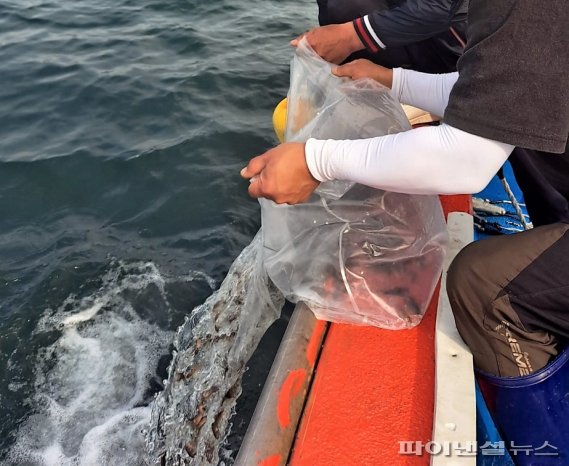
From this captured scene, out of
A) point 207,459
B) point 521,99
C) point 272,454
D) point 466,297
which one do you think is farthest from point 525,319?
point 207,459

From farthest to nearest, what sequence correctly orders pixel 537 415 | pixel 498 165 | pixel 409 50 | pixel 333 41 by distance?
pixel 409 50
pixel 333 41
pixel 537 415
pixel 498 165

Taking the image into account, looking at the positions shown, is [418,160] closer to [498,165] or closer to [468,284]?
[498,165]

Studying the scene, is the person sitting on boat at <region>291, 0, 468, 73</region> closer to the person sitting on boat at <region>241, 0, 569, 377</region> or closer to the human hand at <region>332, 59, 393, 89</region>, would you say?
the human hand at <region>332, 59, 393, 89</region>

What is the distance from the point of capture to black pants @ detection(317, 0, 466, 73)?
2770 millimetres

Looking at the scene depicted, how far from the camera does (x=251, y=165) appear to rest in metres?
1.53

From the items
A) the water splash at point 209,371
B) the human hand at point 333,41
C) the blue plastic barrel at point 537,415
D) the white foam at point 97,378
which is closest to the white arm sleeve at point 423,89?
the human hand at point 333,41

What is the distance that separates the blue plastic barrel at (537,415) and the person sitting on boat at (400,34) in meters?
1.54

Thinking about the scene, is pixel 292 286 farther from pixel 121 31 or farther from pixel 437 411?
pixel 121 31

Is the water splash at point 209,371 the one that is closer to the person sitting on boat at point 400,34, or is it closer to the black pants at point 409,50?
the person sitting on boat at point 400,34

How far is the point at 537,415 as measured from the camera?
137 centimetres

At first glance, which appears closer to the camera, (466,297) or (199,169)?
(466,297)

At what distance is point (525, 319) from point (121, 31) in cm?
589

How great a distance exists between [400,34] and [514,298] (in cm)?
153

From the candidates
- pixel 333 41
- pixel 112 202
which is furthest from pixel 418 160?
pixel 112 202
